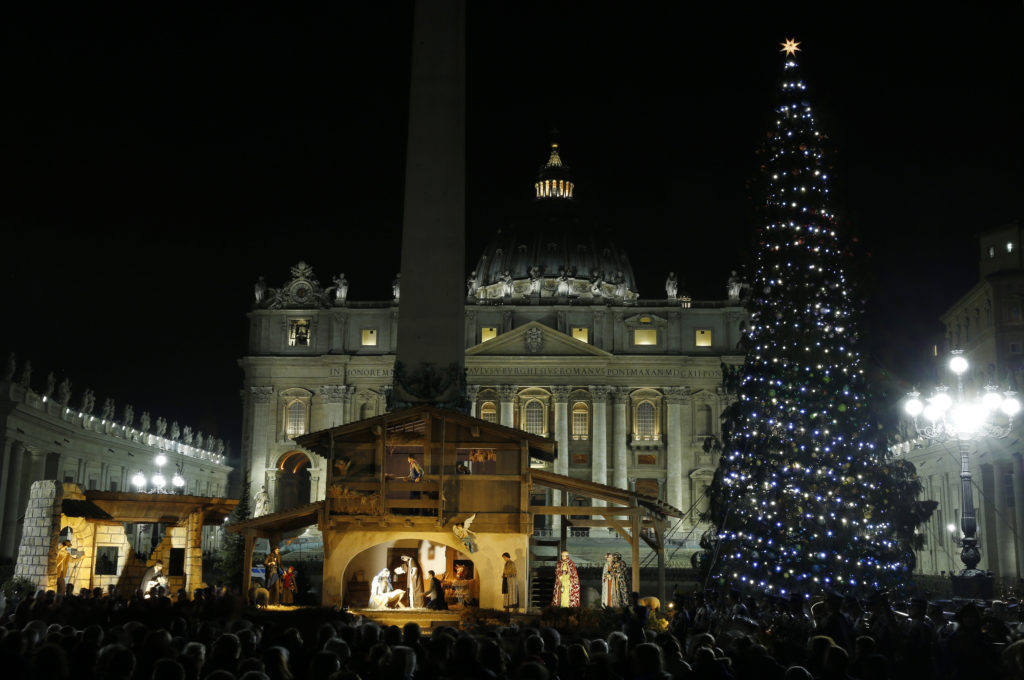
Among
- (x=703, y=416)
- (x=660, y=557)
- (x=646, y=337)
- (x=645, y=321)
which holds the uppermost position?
(x=645, y=321)

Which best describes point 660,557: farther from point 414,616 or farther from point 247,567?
point 247,567

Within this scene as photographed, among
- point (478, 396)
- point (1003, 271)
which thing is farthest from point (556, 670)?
point (478, 396)

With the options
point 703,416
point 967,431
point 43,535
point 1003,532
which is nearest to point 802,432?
point 967,431

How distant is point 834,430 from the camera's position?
66.9ft

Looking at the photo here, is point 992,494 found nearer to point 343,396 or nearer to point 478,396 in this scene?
point 478,396

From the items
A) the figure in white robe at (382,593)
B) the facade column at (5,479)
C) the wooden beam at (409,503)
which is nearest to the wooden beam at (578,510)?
the wooden beam at (409,503)

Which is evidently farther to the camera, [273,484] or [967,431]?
[273,484]

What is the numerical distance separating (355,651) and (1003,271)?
191 feet

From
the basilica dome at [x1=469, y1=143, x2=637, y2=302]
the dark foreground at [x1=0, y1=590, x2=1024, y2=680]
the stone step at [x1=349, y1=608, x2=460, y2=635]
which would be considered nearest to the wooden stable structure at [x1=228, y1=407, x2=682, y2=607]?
the stone step at [x1=349, y1=608, x2=460, y2=635]

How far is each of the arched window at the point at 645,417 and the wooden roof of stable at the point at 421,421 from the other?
58.0 meters

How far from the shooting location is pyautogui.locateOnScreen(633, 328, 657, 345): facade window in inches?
3319

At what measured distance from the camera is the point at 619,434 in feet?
271

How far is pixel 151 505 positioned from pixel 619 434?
58.2 meters

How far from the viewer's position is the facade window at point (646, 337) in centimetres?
8431
